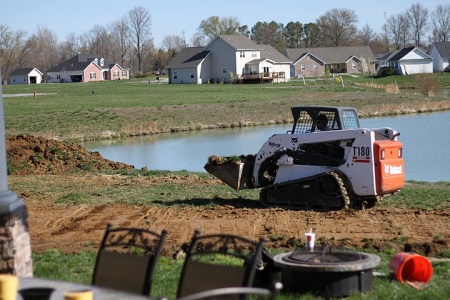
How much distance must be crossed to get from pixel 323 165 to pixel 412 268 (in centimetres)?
649

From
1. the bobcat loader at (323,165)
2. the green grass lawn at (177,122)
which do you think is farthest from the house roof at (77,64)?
the bobcat loader at (323,165)

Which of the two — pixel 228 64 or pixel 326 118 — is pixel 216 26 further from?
pixel 326 118

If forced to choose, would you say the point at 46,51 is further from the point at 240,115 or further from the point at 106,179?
the point at 106,179

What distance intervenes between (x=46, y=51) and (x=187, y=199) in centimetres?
15853

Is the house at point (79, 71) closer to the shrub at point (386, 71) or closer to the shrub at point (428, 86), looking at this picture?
the shrub at point (386, 71)

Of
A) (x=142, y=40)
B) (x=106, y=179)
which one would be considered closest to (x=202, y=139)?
(x=106, y=179)

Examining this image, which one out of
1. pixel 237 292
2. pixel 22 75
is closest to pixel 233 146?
pixel 237 292

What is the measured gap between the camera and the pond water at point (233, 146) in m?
25.2

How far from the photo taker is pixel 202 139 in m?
36.8

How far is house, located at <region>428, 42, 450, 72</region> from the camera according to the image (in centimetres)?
11062

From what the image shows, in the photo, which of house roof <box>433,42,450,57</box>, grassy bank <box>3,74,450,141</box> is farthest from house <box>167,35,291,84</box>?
grassy bank <box>3,74,450,141</box>

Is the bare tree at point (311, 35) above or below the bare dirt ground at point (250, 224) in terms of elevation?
above

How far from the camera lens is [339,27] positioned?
150500mm

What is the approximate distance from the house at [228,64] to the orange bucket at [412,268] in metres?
85.0
